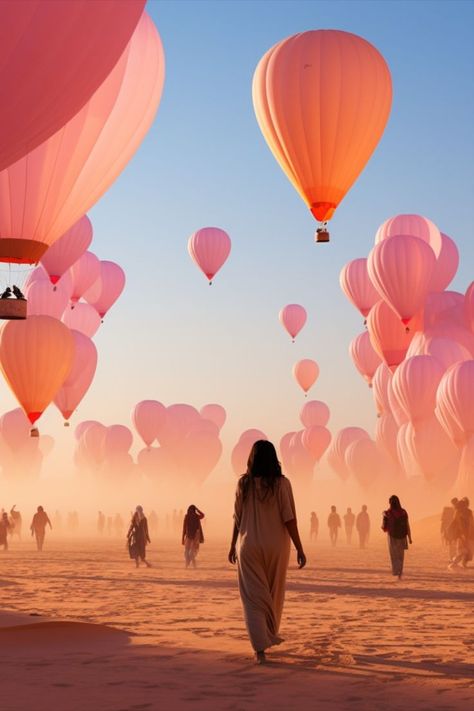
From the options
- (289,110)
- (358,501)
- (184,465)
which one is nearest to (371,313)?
(289,110)

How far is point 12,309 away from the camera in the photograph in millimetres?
21406

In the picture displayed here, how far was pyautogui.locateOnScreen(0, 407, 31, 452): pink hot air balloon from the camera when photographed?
77.2 metres

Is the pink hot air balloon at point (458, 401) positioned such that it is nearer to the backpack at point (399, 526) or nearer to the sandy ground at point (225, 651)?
the backpack at point (399, 526)

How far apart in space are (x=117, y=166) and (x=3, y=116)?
524 inches

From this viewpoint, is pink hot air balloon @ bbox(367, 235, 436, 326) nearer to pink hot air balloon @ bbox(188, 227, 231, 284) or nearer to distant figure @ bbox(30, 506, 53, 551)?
pink hot air balloon @ bbox(188, 227, 231, 284)

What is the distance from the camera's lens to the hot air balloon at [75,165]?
71.6 feet

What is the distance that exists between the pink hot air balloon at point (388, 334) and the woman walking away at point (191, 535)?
1038 inches

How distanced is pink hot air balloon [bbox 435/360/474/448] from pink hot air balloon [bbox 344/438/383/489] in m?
27.6

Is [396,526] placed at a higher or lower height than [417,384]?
lower

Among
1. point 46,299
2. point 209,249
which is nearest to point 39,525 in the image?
point 46,299

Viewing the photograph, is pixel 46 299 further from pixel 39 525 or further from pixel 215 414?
pixel 215 414

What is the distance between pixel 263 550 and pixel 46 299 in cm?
3976

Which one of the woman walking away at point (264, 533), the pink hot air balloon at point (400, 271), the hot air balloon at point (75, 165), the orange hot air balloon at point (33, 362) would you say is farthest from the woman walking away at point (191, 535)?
the pink hot air balloon at point (400, 271)

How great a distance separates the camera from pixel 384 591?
18.5 m
